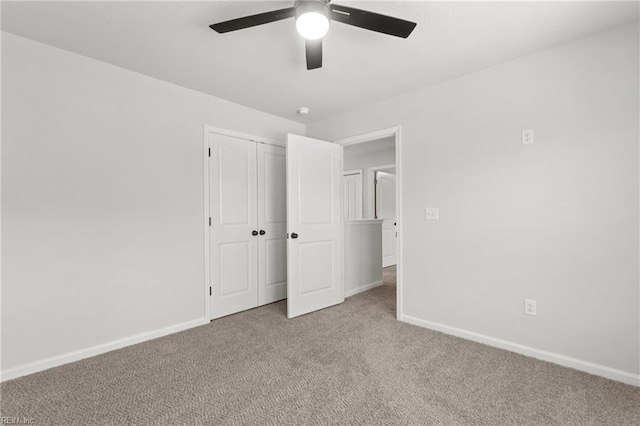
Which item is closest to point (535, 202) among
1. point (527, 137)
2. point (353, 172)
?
point (527, 137)

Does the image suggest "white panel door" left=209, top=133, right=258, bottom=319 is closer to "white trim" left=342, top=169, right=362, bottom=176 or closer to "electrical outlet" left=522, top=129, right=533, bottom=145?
"electrical outlet" left=522, top=129, right=533, bottom=145

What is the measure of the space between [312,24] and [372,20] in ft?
1.09

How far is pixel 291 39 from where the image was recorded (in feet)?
7.23

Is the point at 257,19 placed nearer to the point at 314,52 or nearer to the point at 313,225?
the point at 314,52

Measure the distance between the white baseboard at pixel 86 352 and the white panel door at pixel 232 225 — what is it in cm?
44

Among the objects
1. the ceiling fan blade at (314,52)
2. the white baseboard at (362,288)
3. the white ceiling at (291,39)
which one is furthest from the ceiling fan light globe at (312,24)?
the white baseboard at (362,288)

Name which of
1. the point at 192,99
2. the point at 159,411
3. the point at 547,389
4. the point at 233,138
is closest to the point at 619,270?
the point at 547,389

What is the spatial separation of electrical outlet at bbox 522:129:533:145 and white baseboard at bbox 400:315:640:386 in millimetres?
1655

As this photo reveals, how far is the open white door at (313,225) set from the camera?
339 cm

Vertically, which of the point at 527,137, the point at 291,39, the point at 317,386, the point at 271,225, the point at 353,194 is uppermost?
the point at 291,39

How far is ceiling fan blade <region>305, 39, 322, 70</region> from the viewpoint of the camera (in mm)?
1880

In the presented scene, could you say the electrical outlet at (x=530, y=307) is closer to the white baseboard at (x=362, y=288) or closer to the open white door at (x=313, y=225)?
the open white door at (x=313, y=225)

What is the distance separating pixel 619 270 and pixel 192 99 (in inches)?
152

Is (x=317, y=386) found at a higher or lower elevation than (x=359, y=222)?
lower
